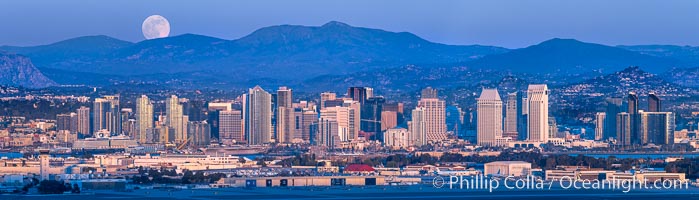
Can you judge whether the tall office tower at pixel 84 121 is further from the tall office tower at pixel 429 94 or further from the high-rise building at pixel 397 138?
the tall office tower at pixel 429 94

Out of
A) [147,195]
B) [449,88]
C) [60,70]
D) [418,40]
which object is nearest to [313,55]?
[418,40]

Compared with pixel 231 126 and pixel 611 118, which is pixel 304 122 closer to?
pixel 231 126

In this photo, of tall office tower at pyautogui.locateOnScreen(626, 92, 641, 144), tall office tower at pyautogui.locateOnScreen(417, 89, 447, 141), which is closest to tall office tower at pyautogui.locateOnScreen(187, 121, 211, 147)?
tall office tower at pyautogui.locateOnScreen(417, 89, 447, 141)

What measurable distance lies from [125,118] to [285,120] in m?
6.58

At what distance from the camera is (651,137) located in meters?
81.1

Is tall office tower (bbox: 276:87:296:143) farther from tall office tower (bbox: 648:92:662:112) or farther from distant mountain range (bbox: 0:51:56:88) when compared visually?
distant mountain range (bbox: 0:51:56:88)

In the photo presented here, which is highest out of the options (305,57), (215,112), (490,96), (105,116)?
(305,57)

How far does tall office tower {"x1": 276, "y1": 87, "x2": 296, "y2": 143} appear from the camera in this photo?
85.6 meters

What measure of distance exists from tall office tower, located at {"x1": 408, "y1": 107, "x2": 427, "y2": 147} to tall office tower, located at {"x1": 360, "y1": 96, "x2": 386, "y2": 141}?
130 cm

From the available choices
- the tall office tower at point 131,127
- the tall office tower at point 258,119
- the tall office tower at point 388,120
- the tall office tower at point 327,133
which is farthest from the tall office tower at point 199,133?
the tall office tower at point 388,120

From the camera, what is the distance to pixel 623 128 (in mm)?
82875

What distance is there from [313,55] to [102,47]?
13168 millimetres

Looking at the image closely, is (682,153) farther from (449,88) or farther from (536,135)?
(449,88)

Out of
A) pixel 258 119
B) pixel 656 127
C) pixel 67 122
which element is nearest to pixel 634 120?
pixel 656 127
